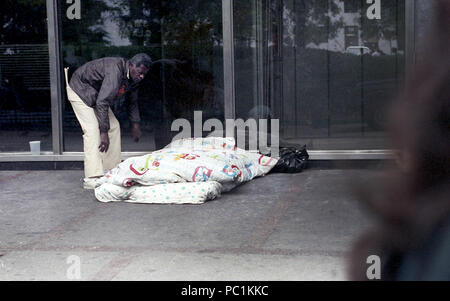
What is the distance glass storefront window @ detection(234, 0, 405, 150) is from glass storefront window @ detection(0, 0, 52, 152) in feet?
7.94

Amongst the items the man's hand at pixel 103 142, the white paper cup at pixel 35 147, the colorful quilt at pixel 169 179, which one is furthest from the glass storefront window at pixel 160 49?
the colorful quilt at pixel 169 179

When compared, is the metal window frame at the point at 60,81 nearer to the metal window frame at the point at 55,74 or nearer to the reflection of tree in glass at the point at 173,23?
the metal window frame at the point at 55,74

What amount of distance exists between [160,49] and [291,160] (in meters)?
2.10

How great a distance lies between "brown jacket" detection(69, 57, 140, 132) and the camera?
683 cm

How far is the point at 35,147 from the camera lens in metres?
8.49

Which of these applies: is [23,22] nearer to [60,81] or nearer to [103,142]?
[60,81]

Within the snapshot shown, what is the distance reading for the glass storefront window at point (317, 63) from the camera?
25.9 feet

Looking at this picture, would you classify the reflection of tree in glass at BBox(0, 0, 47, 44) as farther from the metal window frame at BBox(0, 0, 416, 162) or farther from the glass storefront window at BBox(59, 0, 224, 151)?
the glass storefront window at BBox(59, 0, 224, 151)

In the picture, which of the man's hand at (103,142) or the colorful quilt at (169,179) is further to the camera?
the man's hand at (103,142)

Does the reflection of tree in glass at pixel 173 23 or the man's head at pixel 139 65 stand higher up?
the reflection of tree in glass at pixel 173 23

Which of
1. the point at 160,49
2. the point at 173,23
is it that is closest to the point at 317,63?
the point at 173,23

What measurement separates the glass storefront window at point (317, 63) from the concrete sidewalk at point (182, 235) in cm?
117

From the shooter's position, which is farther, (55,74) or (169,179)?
(55,74)

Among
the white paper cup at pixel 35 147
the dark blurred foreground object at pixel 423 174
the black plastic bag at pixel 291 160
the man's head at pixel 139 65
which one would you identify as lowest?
the black plastic bag at pixel 291 160
